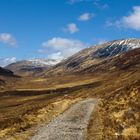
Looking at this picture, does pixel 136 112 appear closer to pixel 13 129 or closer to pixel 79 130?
pixel 79 130

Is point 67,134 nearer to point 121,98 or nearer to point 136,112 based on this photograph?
point 136,112

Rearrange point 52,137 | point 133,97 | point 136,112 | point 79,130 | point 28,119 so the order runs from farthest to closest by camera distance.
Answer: point 133,97 → point 28,119 → point 136,112 → point 79,130 → point 52,137

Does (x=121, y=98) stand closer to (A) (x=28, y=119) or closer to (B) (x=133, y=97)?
(B) (x=133, y=97)

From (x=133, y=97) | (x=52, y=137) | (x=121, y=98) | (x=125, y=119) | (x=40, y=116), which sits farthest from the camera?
(x=121, y=98)

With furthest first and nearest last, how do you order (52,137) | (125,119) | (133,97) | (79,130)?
(133,97) < (125,119) < (79,130) < (52,137)

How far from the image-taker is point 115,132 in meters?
30.1

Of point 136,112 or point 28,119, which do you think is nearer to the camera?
point 136,112

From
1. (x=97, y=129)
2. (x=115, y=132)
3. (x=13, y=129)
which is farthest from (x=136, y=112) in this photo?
(x=13, y=129)

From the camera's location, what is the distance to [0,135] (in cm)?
3212

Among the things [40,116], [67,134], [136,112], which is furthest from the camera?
[40,116]

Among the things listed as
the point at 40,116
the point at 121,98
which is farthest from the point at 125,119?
the point at 121,98

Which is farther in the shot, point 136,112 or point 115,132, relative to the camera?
point 136,112

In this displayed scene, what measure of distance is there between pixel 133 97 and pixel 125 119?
2102cm

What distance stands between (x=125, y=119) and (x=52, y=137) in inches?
424
